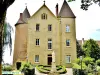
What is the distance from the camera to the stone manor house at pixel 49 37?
49.9 m

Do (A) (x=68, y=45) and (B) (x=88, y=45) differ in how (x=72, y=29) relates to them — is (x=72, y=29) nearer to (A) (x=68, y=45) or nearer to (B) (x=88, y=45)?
(A) (x=68, y=45)

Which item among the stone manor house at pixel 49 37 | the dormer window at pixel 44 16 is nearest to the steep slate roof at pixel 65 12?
the stone manor house at pixel 49 37

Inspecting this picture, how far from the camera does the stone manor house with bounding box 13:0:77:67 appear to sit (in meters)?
49.9

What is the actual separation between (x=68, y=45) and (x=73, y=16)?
5711 millimetres

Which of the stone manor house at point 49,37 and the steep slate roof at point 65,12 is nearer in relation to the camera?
the stone manor house at point 49,37

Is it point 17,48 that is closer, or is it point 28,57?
point 28,57

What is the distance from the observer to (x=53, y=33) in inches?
1987

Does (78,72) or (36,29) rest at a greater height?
(36,29)

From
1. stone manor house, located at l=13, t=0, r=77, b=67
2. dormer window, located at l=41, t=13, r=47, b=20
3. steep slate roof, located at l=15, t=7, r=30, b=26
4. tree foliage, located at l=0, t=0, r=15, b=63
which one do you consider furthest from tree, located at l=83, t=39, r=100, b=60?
tree foliage, located at l=0, t=0, r=15, b=63

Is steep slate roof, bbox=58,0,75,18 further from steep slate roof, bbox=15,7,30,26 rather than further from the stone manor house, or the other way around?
steep slate roof, bbox=15,7,30,26

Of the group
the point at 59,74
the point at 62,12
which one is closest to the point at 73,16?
the point at 62,12

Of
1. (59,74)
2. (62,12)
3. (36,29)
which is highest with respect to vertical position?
(62,12)

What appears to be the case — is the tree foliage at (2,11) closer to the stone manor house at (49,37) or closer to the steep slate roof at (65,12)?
the stone manor house at (49,37)

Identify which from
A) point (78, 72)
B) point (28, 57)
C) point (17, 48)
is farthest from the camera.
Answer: point (17, 48)
